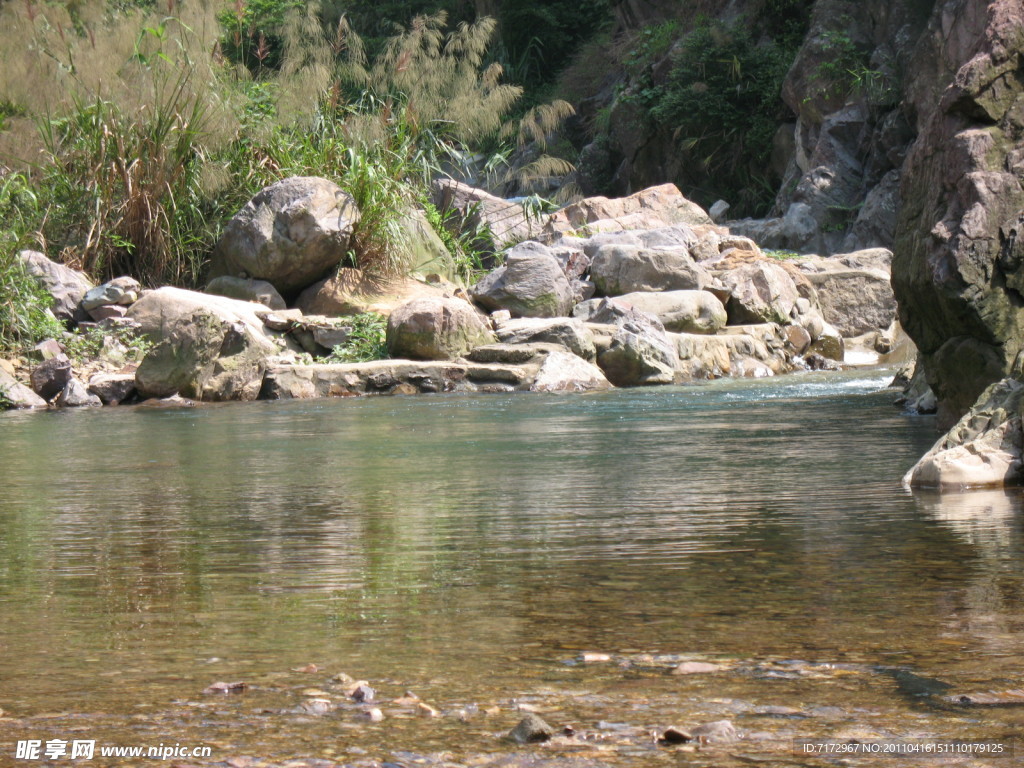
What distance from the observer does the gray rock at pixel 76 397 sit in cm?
956

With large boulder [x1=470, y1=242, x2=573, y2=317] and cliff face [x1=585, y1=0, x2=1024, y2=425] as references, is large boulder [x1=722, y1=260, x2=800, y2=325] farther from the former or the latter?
cliff face [x1=585, y1=0, x2=1024, y2=425]

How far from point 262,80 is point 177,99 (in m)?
2.05

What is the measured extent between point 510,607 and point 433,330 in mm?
8318

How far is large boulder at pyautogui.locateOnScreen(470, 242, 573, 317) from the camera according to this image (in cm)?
1203

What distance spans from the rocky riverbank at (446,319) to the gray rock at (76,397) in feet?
0.04

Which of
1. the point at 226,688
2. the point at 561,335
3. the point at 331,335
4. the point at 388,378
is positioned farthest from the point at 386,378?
the point at 226,688

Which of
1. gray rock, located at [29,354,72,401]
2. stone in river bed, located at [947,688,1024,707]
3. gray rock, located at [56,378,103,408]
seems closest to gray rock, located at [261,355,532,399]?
gray rock, located at [56,378,103,408]

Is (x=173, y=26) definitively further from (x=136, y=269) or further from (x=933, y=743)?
(x=933, y=743)

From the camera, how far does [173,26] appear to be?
12.4 metres

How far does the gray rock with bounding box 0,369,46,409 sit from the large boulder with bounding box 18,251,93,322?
5.39ft

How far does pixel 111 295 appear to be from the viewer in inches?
440

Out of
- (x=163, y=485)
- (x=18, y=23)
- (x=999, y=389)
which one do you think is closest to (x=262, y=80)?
(x=18, y=23)

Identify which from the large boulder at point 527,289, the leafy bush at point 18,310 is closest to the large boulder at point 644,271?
the large boulder at point 527,289

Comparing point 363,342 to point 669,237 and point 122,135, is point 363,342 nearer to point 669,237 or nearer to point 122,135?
point 122,135
